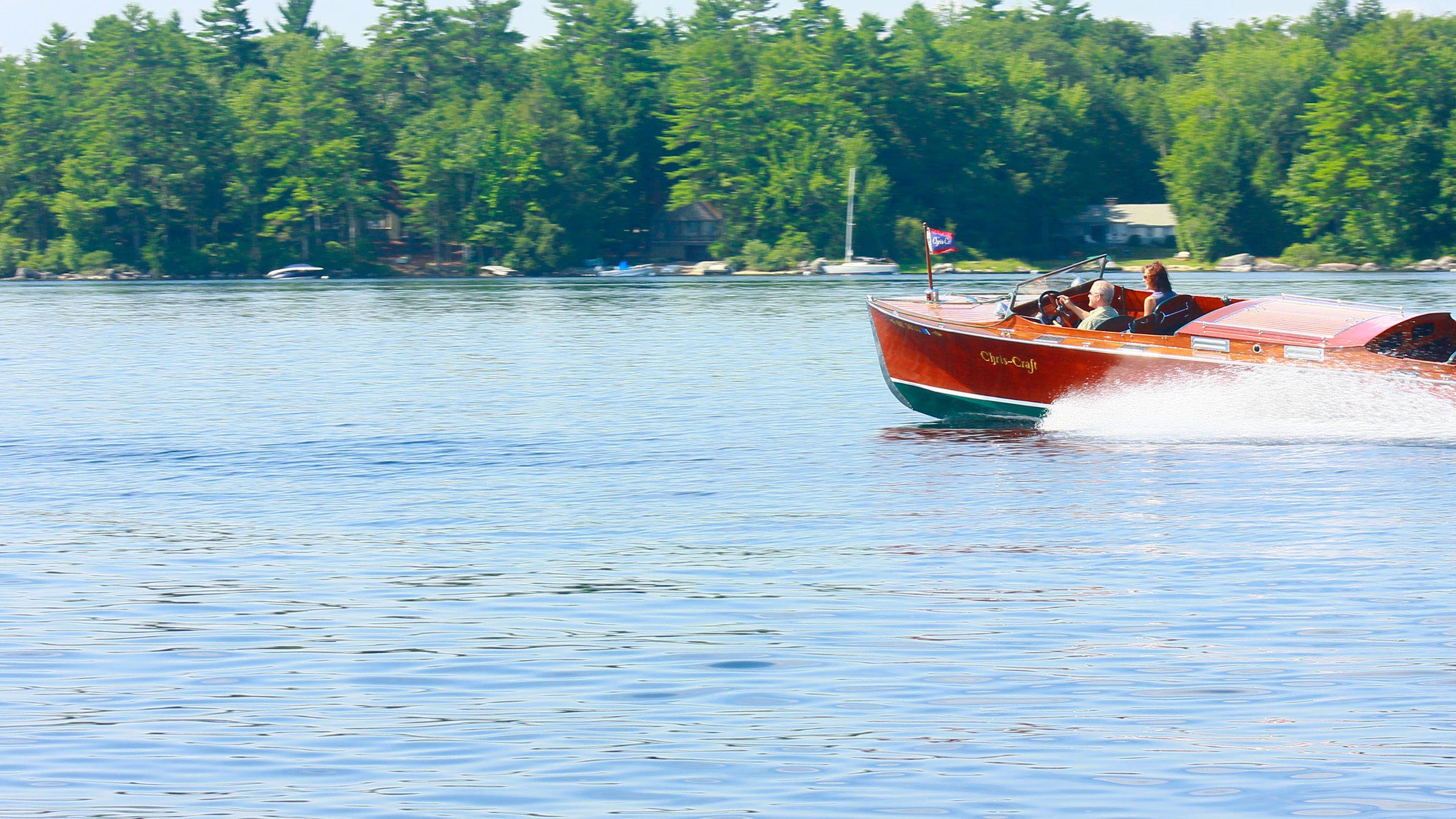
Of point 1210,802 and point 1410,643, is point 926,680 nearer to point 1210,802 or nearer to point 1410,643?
point 1210,802

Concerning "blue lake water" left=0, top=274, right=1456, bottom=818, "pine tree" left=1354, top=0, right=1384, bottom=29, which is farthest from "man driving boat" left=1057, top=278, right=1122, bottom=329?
"pine tree" left=1354, top=0, right=1384, bottom=29

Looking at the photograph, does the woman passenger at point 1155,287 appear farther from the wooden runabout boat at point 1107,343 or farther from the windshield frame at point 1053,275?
the windshield frame at point 1053,275

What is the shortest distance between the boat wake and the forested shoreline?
95.1 metres

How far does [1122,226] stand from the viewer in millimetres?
129625

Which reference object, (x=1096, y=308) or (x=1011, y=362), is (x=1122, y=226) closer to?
(x=1011, y=362)

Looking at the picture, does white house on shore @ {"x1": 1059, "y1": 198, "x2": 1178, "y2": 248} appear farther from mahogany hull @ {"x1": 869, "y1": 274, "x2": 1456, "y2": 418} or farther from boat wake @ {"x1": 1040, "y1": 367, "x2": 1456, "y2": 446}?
boat wake @ {"x1": 1040, "y1": 367, "x2": 1456, "y2": 446}

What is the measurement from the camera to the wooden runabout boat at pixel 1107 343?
19.1 meters

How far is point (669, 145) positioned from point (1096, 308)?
4431 inches

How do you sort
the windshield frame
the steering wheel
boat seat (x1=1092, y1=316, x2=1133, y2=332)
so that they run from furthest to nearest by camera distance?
1. the steering wheel
2. the windshield frame
3. boat seat (x1=1092, y1=316, x2=1133, y2=332)

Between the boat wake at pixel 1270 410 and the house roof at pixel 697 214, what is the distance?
107113 millimetres

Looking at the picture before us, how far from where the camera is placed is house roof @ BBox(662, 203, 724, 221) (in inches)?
5027

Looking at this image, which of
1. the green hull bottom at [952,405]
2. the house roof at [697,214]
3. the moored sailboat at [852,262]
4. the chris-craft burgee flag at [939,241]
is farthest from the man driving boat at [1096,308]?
the house roof at [697,214]

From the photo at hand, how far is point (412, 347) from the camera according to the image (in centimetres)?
4128

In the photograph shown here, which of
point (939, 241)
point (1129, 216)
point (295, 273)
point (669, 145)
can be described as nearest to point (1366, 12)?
point (1129, 216)
